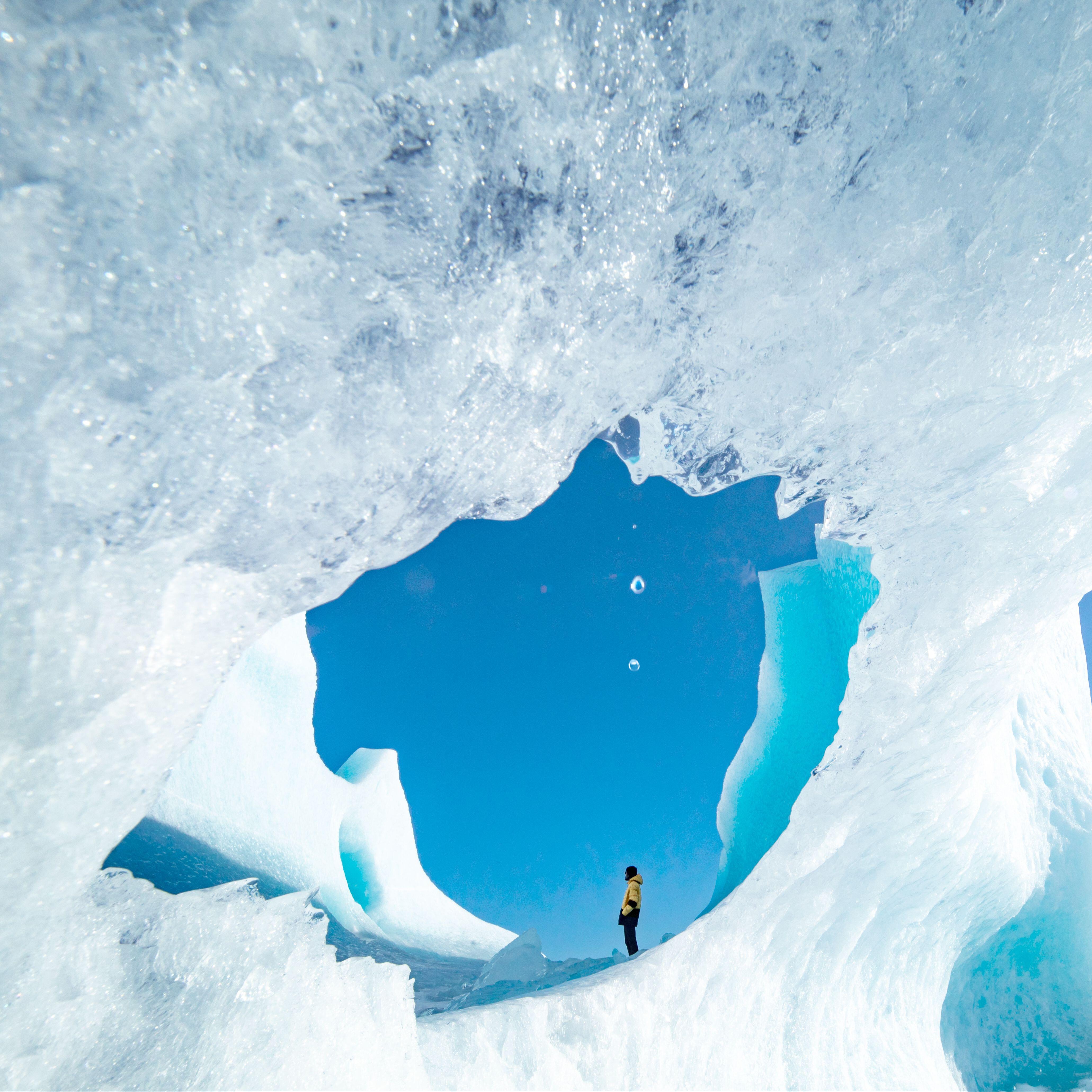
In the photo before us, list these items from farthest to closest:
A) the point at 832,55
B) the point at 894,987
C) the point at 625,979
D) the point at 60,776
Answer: the point at 894,987, the point at 625,979, the point at 832,55, the point at 60,776

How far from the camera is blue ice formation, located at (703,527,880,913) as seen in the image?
4.30 meters

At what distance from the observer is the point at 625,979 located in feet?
9.61

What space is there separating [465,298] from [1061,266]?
7.98 ft

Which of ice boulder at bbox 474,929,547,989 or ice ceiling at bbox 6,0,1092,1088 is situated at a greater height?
ice ceiling at bbox 6,0,1092,1088

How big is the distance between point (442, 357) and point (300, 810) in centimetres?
605

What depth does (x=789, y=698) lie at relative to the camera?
4.80 m

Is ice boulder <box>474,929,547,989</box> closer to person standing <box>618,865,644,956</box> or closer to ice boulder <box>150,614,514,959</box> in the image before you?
person standing <box>618,865,644,956</box>

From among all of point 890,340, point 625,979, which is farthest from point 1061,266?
point 625,979

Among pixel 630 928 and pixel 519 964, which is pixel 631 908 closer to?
pixel 630 928

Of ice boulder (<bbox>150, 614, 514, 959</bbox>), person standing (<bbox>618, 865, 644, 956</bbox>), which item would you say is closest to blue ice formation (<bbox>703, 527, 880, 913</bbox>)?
person standing (<bbox>618, 865, 644, 956</bbox>)

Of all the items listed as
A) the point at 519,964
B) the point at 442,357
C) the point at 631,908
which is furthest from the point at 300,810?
the point at 442,357

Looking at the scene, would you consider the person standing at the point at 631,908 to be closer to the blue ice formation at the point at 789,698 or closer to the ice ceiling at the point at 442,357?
the blue ice formation at the point at 789,698

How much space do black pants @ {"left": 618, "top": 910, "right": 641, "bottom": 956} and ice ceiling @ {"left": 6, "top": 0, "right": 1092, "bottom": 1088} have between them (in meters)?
1.95

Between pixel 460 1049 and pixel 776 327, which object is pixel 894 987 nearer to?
pixel 460 1049
